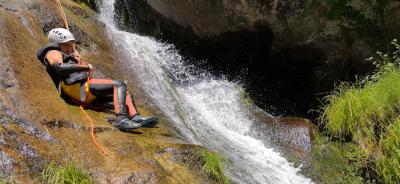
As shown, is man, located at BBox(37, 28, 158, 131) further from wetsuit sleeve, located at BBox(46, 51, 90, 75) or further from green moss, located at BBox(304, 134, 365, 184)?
green moss, located at BBox(304, 134, 365, 184)

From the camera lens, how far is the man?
5.45m

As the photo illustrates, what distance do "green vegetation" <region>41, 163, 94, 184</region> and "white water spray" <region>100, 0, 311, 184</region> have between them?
2.06 metres

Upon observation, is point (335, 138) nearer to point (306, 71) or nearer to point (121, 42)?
point (306, 71)

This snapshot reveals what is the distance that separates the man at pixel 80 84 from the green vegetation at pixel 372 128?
3.11 metres

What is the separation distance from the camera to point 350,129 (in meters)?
7.40

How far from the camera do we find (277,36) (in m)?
10.2

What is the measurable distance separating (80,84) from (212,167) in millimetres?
1811

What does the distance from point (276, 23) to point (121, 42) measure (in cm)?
325

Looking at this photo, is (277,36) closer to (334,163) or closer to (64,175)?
(334,163)

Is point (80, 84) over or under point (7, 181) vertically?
over

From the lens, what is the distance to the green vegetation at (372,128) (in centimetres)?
636

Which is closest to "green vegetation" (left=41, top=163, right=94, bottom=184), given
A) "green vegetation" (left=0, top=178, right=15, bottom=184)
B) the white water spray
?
"green vegetation" (left=0, top=178, right=15, bottom=184)

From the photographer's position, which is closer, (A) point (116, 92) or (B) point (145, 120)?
(B) point (145, 120)

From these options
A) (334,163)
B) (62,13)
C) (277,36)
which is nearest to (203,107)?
(277,36)
